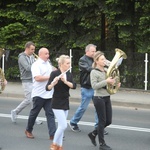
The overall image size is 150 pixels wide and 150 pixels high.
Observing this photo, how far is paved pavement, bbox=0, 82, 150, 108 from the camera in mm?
13231

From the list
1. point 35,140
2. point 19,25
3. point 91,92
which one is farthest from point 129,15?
point 35,140

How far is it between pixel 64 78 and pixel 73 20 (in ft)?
35.6

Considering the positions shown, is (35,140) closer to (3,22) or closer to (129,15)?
(129,15)

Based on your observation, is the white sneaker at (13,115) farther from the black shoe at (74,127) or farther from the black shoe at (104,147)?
the black shoe at (104,147)

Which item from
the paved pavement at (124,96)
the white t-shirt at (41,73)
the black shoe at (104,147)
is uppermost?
the white t-shirt at (41,73)

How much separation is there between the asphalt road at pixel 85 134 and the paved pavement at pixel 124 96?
1.75 meters

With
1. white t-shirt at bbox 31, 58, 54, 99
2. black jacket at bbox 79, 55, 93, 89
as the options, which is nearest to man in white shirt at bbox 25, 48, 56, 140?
white t-shirt at bbox 31, 58, 54, 99

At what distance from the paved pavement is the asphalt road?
68.7 inches

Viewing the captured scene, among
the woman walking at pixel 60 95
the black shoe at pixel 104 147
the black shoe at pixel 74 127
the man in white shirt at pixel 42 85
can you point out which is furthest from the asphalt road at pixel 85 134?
the woman walking at pixel 60 95

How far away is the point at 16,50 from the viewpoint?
62.6 feet

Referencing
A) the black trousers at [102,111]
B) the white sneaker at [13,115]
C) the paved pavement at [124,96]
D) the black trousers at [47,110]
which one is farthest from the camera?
the paved pavement at [124,96]

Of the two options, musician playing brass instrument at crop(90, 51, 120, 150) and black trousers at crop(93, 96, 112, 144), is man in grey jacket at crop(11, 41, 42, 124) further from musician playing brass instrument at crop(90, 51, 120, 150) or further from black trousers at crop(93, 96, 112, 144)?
black trousers at crop(93, 96, 112, 144)

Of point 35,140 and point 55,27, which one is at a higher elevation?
point 55,27

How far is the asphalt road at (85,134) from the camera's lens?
7.59 m
